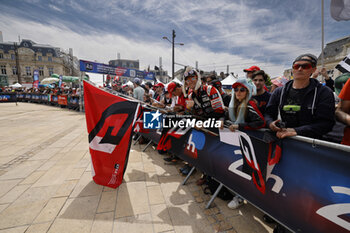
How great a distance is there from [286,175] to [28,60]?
251 feet

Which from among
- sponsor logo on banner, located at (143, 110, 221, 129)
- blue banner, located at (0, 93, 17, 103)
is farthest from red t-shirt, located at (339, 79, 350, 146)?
blue banner, located at (0, 93, 17, 103)

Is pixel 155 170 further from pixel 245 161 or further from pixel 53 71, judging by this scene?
pixel 53 71

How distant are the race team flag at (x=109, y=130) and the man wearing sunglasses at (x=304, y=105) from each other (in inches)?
88.6

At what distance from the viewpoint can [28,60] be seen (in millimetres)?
53531

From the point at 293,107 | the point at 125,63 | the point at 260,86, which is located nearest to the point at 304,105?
the point at 293,107

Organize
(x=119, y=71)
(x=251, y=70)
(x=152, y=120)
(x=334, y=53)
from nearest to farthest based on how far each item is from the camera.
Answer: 1. (x=251, y=70)
2. (x=152, y=120)
3. (x=119, y=71)
4. (x=334, y=53)

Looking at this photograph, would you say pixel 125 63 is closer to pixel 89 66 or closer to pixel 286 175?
pixel 89 66

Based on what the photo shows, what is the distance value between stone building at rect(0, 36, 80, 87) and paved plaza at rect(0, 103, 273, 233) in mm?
55396

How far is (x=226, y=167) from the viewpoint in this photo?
7.44ft

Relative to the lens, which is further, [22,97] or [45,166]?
[22,97]

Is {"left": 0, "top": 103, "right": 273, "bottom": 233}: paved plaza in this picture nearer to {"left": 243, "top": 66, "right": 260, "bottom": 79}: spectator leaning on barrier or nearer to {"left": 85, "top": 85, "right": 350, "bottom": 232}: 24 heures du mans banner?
{"left": 85, "top": 85, "right": 350, "bottom": 232}: 24 heures du mans banner

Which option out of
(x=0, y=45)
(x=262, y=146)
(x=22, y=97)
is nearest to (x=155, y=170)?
(x=262, y=146)

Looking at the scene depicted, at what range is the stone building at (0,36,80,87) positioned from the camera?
5062 centimetres

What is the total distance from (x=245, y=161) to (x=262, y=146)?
316 mm
